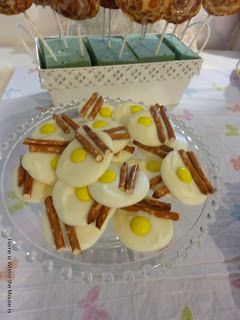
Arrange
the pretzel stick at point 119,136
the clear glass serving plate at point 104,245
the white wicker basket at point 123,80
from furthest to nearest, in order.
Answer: the white wicker basket at point 123,80, the pretzel stick at point 119,136, the clear glass serving plate at point 104,245

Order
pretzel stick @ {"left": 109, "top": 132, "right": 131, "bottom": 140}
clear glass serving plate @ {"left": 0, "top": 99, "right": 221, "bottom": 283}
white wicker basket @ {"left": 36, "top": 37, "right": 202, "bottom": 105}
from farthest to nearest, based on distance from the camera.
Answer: white wicker basket @ {"left": 36, "top": 37, "right": 202, "bottom": 105}, pretzel stick @ {"left": 109, "top": 132, "right": 131, "bottom": 140}, clear glass serving plate @ {"left": 0, "top": 99, "right": 221, "bottom": 283}

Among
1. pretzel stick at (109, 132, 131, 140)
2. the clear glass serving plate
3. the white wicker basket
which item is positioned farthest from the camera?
the white wicker basket

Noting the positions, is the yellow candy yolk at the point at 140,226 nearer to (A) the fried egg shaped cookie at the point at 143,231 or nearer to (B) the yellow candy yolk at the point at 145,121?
(A) the fried egg shaped cookie at the point at 143,231

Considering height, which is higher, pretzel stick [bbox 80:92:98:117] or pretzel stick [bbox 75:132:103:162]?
pretzel stick [bbox 80:92:98:117]

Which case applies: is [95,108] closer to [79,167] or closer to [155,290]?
[79,167]

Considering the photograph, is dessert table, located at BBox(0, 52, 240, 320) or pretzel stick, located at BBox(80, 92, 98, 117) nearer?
dessert table, located at BBox(0, 52, 240, 320)

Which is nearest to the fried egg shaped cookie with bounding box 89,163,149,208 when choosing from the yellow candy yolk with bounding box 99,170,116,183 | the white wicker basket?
the yellow candy yolk with bounding box 99,170,116,183

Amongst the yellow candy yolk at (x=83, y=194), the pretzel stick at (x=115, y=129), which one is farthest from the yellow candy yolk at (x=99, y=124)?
the yellow candy yolk at (x=83, y=194)

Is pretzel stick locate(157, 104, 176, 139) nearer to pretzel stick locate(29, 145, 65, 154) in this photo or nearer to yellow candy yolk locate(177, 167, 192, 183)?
yellow candy yolk locate(177, 167, 192, 183)
